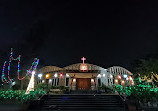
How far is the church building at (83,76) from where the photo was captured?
17312 millimetres

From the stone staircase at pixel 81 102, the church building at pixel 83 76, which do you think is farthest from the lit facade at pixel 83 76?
the stone staircase at pixel 81 102

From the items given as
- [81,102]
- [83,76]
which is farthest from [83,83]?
[81,102]

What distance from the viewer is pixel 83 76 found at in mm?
19516

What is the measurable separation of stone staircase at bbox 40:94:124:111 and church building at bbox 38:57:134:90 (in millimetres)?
7187

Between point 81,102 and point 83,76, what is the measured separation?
1048cm

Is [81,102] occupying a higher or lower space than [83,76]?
lower

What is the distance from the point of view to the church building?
17.3m

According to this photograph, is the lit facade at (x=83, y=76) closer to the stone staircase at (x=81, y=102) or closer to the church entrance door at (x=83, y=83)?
the church entrance door at (x=83, y=83)

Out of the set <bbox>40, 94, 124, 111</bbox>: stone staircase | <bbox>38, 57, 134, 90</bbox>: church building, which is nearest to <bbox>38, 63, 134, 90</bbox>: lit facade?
<bbox>38, 57, 134, 90</bbox>: church building

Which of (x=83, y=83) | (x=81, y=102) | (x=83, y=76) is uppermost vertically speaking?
(x=83, y=76)

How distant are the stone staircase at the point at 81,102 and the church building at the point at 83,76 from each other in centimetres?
719

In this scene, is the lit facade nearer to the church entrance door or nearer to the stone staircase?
the church entrance door

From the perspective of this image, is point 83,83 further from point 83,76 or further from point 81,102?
point 81,102

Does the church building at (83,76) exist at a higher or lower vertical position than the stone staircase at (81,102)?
higher
